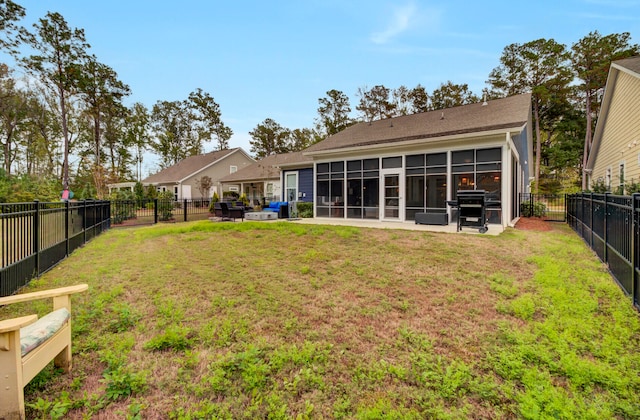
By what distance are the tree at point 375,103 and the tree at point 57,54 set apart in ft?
81.2

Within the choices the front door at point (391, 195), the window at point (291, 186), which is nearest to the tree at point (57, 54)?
the window at point (291, 186)

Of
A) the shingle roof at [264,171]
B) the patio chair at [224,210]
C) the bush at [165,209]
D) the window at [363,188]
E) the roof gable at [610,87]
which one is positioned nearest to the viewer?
the roof gable at [610,87]

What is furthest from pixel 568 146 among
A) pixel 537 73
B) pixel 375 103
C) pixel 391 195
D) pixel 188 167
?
pixel 188 167

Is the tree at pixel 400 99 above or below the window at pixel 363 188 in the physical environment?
above

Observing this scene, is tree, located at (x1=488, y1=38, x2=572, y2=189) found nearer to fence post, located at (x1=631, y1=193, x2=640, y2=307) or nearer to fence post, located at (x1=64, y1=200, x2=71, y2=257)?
fence post, located at (x1=631, y1=193, x2=640, y2=307)

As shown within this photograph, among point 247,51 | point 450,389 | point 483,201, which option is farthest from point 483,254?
point 247,51

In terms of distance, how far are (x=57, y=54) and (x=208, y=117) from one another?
19836 mm

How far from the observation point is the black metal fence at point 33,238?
404cm

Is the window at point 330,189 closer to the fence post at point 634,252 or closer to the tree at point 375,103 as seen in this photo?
the fence post at point 634,252

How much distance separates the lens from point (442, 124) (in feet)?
40.3

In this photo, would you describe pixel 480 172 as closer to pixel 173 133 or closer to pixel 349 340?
pixel 349 340

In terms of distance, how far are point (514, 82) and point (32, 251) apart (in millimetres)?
36073

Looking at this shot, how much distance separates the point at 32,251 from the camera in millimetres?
4789

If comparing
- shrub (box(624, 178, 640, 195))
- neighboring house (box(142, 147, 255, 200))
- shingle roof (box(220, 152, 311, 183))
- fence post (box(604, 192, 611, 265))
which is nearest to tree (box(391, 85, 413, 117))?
shingle roof (box(220, 152, 311, 183))
